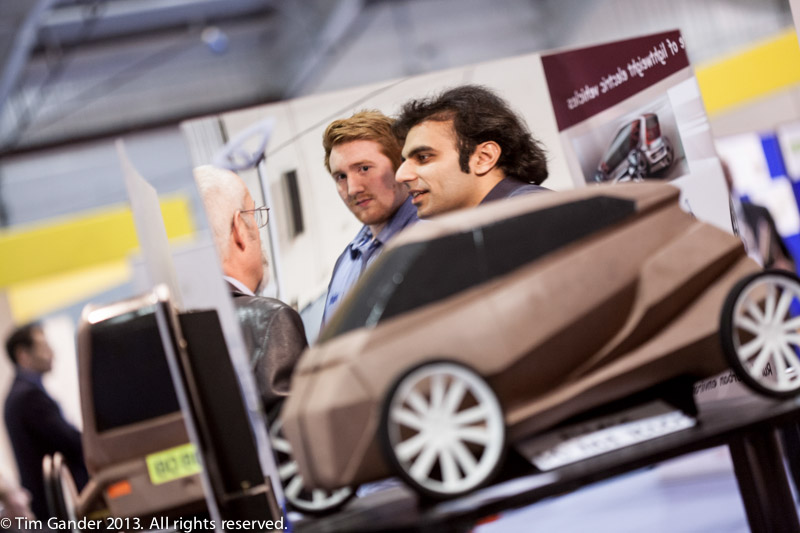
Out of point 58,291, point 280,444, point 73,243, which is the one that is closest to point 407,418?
point 280,444

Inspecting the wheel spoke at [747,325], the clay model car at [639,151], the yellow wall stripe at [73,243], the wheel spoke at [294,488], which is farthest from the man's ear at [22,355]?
the wheel spoke at [747,325]

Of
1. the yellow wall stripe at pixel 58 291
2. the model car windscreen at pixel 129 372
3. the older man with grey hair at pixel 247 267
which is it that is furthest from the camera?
the yellow wall stripe at pixel 58 291

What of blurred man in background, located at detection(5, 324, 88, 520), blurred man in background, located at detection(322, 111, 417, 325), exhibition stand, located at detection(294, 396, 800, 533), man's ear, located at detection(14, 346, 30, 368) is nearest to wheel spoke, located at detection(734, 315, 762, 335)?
exhibition stand, located at detection(294, 396, 800, 533)

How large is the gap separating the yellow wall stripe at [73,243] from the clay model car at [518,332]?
5280 millimetres

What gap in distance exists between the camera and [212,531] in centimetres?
213

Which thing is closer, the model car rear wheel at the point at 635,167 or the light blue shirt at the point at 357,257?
the light blue shirt at the point at 357,257

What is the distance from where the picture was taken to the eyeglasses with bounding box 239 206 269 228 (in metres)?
1.68

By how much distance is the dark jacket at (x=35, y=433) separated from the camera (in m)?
3.68

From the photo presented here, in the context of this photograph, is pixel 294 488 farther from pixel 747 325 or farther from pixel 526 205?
pixel 747 325

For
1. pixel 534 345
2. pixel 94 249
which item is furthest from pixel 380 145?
pixel 94 249

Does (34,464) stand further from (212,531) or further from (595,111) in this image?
(595,111)

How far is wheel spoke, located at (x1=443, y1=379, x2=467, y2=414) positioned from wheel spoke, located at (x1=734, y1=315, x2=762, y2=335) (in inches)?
16.9

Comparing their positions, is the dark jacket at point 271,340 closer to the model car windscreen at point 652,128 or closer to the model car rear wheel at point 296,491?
the model car rear wheel at point 296,491

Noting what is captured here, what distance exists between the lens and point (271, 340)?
5.04 ft
